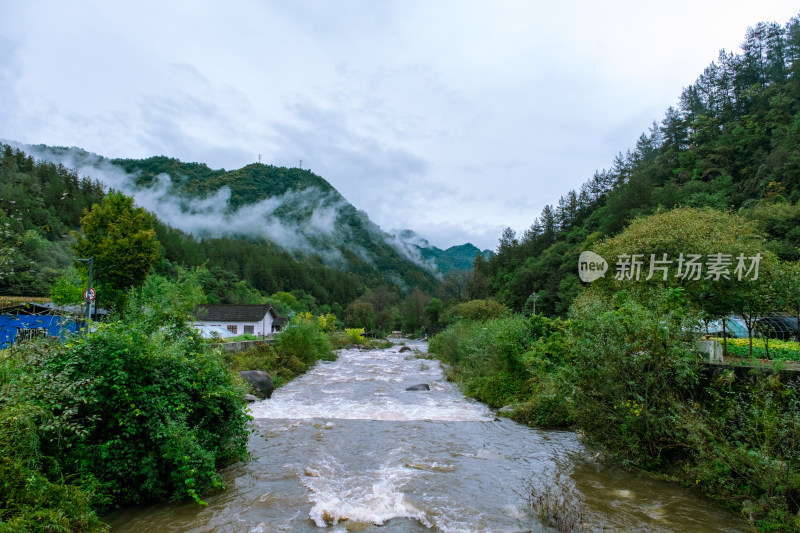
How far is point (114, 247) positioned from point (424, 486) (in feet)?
103

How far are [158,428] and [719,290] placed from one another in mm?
14855

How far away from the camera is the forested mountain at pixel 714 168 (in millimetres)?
41656

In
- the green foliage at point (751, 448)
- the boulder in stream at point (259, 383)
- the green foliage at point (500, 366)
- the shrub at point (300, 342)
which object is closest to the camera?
the green foliage at point (751, 448)

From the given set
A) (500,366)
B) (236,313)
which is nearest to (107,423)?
(500,366)

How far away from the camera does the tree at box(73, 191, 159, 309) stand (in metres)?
31.5

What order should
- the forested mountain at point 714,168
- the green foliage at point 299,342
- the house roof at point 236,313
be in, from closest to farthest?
the green foliage at point 299,342 < the forested mountain at point 714,168 < the house roof at point 236,313

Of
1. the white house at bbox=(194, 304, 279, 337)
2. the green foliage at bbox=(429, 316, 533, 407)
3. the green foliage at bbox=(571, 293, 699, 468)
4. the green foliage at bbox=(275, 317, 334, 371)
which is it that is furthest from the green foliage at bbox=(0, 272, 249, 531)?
the white house at bbox=(194, 304, 279, 337)

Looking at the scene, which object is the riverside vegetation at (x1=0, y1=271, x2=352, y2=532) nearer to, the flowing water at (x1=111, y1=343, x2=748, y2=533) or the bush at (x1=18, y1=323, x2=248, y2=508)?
the bush at (x1=18, y1=323, x2=248, y2=508)

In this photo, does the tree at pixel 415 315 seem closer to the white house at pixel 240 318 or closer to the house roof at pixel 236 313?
the white house at pixel 240 318

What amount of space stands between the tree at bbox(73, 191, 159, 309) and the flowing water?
22.4 metres

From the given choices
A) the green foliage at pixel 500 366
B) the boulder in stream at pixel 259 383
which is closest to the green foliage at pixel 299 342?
the boulder in stream at pixel 259 383

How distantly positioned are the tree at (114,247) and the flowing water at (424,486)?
2242 centimetres

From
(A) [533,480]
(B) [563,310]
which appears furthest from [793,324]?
(B) [563,310]

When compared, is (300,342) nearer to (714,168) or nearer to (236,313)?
(236,313)
